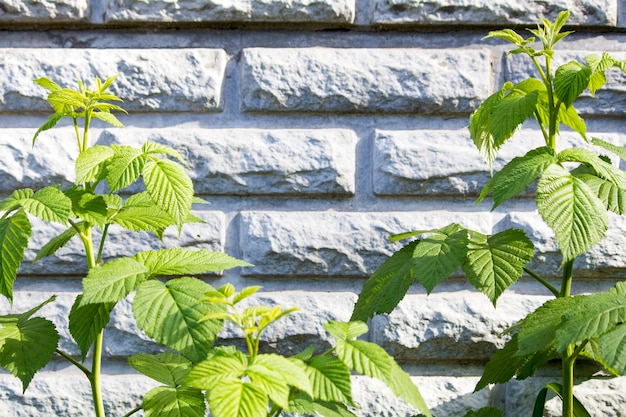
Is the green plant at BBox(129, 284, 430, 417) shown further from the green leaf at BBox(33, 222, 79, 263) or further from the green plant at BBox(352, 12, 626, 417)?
the green leaf at BBox(33, 222, 79, 263)

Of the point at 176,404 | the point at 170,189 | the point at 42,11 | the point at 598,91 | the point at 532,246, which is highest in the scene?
the point at 42,11

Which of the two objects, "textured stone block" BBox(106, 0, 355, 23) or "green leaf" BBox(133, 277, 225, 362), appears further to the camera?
"textured stone block" BBox(106, 0, 355, 23)

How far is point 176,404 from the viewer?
3.36 feet

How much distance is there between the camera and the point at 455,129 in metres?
1.65

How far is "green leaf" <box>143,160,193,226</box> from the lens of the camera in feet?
3.42

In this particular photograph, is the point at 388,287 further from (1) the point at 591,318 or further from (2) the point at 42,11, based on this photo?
(2) the point at 42,11

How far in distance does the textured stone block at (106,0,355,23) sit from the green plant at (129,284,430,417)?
875mm

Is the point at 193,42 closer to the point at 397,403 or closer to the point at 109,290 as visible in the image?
the point at 109,290

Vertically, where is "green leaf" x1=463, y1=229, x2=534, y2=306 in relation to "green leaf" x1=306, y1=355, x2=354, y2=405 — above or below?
above

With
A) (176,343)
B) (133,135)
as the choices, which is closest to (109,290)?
(176,343)

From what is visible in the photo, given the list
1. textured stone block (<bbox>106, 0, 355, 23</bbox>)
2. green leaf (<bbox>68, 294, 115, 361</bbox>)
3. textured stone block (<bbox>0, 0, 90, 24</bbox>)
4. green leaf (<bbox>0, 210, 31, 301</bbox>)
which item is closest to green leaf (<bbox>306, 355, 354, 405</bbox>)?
green leaf (<bbox>68, 294, 115, 361</bbox>)

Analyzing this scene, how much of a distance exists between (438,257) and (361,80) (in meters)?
0.64

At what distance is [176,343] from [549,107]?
2.44 feet

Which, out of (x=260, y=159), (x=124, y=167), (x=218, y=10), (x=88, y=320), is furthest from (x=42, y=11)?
(x=88, y=320)
